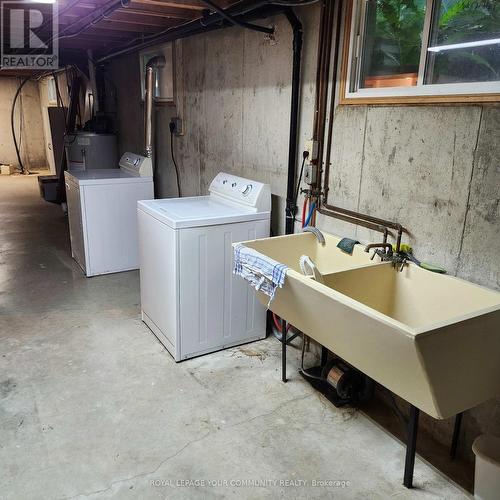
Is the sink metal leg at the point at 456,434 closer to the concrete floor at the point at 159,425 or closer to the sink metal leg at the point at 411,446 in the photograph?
the concrete floor at the point at 159,425

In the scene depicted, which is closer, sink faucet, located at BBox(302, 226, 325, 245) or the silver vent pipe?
sink faucet, located at BBox(302, 226, 325, 245)

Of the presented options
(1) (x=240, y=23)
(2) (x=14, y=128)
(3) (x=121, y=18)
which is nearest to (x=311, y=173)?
(1) (x=240, y=23)

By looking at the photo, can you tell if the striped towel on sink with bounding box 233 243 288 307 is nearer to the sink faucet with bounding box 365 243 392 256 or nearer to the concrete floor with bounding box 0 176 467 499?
the sink faucet with bounding box 365 243 392 256

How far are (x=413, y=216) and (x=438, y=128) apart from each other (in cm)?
41

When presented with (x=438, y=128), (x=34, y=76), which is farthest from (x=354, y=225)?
(x=34, y=76)

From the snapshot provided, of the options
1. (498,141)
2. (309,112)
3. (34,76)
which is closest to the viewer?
(498,141)

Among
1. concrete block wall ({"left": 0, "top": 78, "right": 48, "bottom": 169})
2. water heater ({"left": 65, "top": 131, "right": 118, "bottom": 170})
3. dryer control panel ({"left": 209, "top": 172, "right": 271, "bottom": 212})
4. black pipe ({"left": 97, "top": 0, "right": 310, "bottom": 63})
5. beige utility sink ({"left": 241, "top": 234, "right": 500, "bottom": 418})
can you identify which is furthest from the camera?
concrete block wall ({"left": 0, "top": 78, "right": 48, "bottom": 169})

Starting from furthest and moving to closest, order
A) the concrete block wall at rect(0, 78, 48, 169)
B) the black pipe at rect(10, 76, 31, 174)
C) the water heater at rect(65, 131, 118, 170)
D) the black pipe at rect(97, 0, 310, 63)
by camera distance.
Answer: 1. the concrete block wall at rect(0, 78, 48, 169)
2. the black pipe at rect(10, 76, 31, 174)
3. the water heater at rect(65, 131, 118, 170)
4. the black pipe at rect(97, 0, 310, 63)

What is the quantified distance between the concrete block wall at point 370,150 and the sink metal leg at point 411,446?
0.36 meters

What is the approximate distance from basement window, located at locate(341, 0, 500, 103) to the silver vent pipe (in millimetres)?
2484

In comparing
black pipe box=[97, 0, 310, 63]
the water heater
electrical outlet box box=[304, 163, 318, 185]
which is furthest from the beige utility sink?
the water heater

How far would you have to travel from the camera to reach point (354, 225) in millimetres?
2387

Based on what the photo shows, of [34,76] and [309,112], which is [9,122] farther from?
[309,112]

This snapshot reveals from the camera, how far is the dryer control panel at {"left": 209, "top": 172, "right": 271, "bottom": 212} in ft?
9.18
